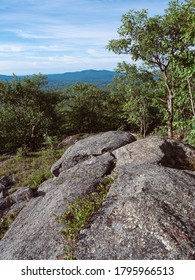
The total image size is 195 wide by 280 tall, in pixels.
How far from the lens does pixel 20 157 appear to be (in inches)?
1046

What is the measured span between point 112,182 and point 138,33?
1130 centimetres

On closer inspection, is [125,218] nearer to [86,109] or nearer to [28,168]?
[28,168]

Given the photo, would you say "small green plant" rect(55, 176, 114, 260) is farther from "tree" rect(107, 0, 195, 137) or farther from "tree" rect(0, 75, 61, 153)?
"tree" rect(0, 75, 61, 153)

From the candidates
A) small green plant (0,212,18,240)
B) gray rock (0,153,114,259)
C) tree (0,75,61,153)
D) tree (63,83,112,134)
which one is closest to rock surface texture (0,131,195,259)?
gray rock (0,153,114,259)

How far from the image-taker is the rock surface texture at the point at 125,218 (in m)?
6.07

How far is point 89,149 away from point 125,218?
823cm

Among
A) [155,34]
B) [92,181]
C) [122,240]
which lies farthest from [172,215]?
[155,34]

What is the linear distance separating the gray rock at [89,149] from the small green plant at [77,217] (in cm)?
541

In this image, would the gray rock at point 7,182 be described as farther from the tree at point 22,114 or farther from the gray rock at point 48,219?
the tree at point 22,114

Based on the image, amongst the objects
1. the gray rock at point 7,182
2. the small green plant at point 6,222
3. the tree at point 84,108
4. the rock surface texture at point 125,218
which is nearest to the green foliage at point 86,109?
the tree at point 84,108

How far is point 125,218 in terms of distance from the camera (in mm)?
6887

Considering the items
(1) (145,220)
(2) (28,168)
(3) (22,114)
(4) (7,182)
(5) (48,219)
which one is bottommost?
(2) (28,168)

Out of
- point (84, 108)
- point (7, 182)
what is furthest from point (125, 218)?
point (84, 108)

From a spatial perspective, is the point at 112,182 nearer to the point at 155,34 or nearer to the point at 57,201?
the point at 57,201
